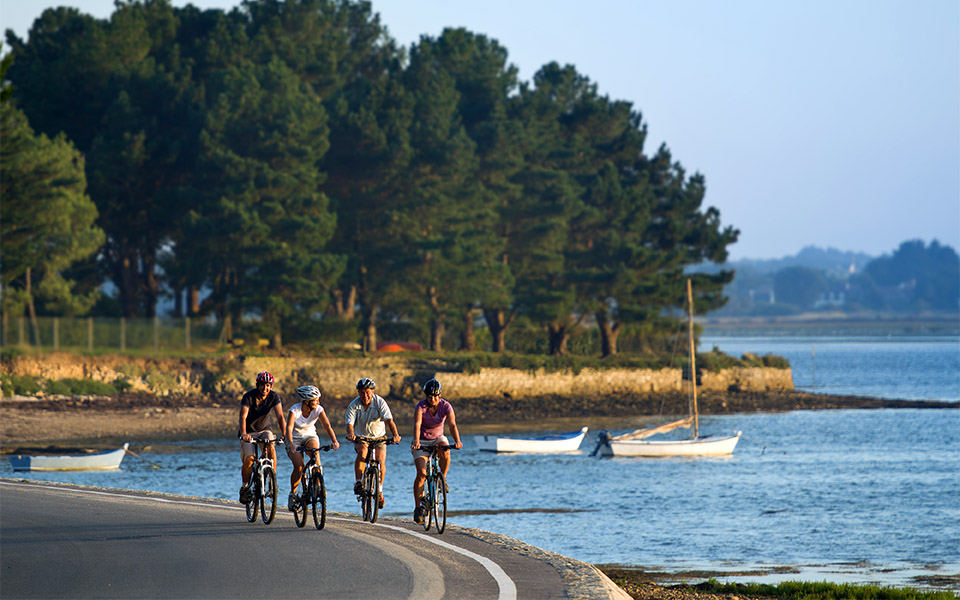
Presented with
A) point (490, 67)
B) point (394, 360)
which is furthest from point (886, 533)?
point (490, 67)

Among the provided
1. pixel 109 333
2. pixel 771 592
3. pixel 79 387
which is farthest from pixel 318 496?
pixel 109 333

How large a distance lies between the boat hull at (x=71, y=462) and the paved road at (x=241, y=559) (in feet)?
72.3

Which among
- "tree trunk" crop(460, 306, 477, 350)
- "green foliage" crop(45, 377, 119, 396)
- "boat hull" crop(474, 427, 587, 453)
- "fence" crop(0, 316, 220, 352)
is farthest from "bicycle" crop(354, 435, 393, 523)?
"tree trunk" crop(460, 306, 477, 350)

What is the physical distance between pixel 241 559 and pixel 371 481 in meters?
2.72

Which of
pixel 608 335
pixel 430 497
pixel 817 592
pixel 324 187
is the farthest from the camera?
pixel 608 335

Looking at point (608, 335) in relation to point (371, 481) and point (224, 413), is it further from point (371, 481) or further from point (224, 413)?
point (371, 481)

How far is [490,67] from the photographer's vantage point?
3130 inches

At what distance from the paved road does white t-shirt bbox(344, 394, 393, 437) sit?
4.39 ft

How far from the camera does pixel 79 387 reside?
56.9 m

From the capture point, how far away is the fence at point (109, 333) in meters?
56.2

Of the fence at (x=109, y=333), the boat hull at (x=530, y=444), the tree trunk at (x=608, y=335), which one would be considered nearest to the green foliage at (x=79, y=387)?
the fence at (x=109, y=333)

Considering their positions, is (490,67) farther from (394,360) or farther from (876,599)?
(876,599)

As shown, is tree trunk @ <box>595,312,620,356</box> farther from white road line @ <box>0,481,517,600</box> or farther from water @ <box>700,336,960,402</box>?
white road line @ <box>0,481,517,600</box>

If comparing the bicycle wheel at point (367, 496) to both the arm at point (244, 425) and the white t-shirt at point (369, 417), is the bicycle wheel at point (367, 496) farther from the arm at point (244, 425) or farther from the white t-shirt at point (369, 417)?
the arm at point (244, 425)
